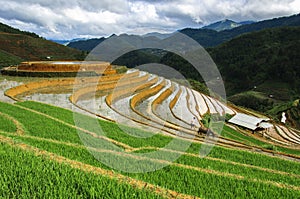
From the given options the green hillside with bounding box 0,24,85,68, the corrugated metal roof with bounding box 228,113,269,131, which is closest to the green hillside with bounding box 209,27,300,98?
the green hillside with bounding box 0,24,85,68

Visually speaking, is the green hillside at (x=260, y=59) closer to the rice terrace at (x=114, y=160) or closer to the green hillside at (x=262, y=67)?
the green hillside at (x=262, y=67)

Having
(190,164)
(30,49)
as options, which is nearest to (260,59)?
(30,49)

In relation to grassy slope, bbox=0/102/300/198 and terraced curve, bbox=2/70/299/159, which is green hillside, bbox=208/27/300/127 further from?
grassy slope, bbox=0/102/300/198

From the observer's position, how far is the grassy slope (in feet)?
12.3

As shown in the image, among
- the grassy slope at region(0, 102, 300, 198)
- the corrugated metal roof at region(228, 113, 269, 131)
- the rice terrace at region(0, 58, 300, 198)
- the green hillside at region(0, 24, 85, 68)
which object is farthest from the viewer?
the green hillside at region(0, 24, 85, 68)

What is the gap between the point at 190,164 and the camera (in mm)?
5402

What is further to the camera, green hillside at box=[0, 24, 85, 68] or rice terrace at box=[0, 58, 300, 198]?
green hillside at box=[0, 24, 85, 68]

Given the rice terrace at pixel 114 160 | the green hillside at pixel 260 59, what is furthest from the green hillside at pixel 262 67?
the rice terrace at pixel 114 160

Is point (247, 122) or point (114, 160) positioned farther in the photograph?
point (247, 122)

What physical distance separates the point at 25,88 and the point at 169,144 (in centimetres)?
1188

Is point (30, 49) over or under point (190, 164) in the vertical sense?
over

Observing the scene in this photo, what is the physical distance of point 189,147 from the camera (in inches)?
289

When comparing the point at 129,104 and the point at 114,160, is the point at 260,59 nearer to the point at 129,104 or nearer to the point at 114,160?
the point at 129,104

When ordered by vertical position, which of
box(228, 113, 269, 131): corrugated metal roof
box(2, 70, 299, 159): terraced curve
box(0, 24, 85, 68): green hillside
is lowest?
box(228, 113, 269, 131): corrugated metal roof
